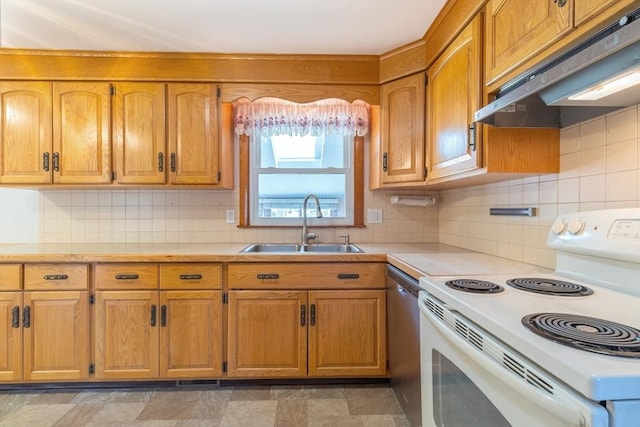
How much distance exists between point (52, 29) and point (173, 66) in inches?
25.0

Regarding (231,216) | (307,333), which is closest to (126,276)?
(231,216)

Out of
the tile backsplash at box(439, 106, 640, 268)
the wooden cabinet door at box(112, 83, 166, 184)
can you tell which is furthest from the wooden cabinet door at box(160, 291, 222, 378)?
the tile backsplash at box(439, 106, 640, 268)

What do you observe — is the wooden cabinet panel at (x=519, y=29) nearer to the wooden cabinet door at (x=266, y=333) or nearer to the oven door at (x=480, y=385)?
the oven door at (x=480, y=385)

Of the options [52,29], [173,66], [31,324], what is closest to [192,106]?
[173,66]

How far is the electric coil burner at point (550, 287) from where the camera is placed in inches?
40.0

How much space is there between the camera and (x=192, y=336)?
194 cm

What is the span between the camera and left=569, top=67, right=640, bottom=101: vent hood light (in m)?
0.87

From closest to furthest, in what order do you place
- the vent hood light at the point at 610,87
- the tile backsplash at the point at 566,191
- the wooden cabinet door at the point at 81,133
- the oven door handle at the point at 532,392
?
the oven door handle at the point at 532,392, the vent hood light at the point at 610,87, the tile backsplash at the point at 566,191, the wooden cabinet door at the point at 81,133

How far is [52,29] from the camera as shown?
1.88 meters

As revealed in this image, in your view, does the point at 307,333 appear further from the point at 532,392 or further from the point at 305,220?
the point at 532,392

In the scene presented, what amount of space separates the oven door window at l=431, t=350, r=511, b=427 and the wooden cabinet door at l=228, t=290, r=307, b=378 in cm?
97

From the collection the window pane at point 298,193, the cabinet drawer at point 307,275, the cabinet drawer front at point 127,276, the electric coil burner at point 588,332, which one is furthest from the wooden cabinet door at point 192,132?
the electric coil burner at point 588,332

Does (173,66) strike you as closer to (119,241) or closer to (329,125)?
(329,125)

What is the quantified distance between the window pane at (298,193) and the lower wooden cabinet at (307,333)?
2.60ft
